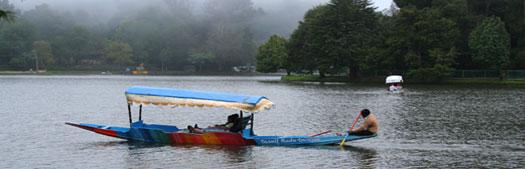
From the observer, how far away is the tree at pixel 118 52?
180250mm

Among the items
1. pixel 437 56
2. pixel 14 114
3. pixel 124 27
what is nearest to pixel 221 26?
pixel 124 27

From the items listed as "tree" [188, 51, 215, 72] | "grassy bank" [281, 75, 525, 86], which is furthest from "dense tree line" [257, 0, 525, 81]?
"tree" [188, 51, 215, 72]

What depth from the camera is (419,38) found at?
313 ft

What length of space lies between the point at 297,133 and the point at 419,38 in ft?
207

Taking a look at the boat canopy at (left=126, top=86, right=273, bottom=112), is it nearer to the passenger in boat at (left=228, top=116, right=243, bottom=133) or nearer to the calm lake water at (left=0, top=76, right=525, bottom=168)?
the passenger in boat at (left=228, top=116, right=243, bottom=133)

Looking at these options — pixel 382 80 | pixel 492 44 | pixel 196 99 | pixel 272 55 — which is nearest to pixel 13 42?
pixel 272 55

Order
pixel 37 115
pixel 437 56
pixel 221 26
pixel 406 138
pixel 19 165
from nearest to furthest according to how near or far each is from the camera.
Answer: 1. pixel 19 165
2. pixel 406 138
3. pixel 37 115
4. pixel 437 56
5. pixel 221 26

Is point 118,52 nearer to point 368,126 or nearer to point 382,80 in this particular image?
point 382,80

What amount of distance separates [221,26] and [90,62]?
4109 cm

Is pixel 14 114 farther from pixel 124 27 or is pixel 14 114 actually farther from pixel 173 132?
pixel 124 27

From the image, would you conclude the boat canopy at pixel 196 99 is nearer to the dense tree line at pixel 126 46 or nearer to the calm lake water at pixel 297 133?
the calm lake water at pixel 297 133

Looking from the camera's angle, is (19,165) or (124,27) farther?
(124,27)

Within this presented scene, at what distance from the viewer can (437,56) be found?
93250mm

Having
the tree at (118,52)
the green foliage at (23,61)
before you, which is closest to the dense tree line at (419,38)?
the tree at (118,52)
